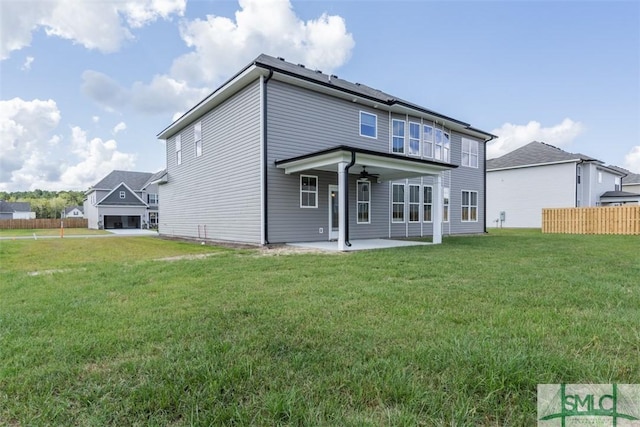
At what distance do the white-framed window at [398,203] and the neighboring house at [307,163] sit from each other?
4cm

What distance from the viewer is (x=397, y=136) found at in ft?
46.4

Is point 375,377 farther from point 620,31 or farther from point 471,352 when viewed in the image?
point 620,31

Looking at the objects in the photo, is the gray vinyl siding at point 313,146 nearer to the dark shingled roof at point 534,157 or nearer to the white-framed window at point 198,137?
the white-framed window at point 198,137

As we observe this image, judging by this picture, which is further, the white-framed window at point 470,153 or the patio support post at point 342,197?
the white-framed window at point 470,153

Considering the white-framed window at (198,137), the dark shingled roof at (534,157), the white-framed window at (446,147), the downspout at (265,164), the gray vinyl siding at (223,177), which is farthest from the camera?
the dark shingled roof at (534,157)

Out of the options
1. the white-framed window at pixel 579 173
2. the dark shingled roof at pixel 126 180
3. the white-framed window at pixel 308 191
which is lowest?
the white-framed window at pixel 308 191

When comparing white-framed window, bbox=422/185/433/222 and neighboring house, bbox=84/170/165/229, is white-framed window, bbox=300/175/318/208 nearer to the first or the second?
white-framed window, bbox=422/185/433/222

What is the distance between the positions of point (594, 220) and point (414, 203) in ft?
37.0

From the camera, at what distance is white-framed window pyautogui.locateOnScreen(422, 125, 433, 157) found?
598 inches

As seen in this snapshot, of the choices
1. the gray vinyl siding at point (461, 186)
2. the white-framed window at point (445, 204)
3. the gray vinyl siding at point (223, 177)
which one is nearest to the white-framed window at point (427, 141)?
the gray vinyl siding at point (461, 186)

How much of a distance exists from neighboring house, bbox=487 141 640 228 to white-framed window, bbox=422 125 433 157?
1560 centimetres

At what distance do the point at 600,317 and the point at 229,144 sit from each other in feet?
37.9

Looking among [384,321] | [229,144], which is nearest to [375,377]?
[384,321]

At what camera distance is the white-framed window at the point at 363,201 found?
42.3 feet
